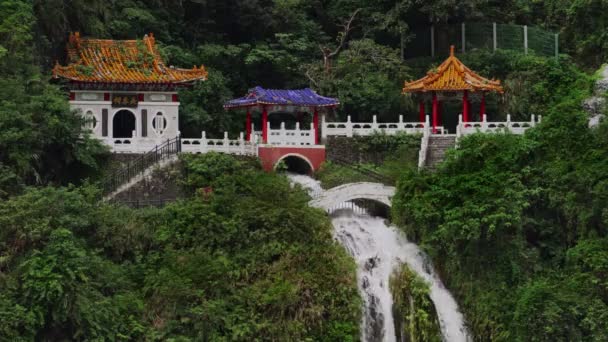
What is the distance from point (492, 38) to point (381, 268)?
665 inches

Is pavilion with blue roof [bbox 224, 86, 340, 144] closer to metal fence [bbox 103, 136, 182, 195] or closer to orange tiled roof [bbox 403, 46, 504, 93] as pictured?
metal fence [bbox 103, 136, 182, 195]

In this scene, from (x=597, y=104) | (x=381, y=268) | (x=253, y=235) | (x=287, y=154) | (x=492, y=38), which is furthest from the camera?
(x=492, y=38)

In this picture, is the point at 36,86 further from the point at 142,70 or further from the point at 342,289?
the point at 342,289

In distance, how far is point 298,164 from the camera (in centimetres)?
4050

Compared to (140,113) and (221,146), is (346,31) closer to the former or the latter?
(140,113)

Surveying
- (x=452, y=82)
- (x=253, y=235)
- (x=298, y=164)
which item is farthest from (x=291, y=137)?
(x=253, y=235)

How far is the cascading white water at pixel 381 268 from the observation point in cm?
3250

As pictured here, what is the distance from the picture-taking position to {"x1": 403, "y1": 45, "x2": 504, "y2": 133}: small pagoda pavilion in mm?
Result: 40438

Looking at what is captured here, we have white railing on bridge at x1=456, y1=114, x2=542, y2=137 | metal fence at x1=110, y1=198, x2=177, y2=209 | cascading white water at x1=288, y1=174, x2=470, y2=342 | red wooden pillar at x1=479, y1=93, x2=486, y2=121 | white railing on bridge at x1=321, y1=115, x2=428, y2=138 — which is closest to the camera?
cascading white water at x1=288, y1=174, x2=470, y2=342

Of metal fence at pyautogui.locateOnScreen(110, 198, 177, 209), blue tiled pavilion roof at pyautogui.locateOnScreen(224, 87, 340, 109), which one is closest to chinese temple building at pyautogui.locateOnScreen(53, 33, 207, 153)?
blue tiled pavilion roof at pyautogui.locateOnScreen(224, 87, 340, 109)

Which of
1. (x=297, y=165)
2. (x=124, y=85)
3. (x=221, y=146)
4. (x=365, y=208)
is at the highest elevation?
(x=124, y=85)

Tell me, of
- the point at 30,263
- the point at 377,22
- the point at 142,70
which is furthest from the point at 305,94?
the point at 30,263

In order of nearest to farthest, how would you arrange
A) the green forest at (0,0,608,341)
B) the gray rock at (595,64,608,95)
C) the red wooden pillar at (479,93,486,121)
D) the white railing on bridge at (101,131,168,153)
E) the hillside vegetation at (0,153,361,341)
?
the hillside vegetation at (0,153,361,341)
the green forest at (0,0,608,341)
the gray rock at (595,64,608,95)
the white railing on bridge at (101,131,168,153)
the red wooden pillar at (479,93,486,121)

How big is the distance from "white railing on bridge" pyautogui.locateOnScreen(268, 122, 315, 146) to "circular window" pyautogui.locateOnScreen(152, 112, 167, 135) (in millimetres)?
3637
